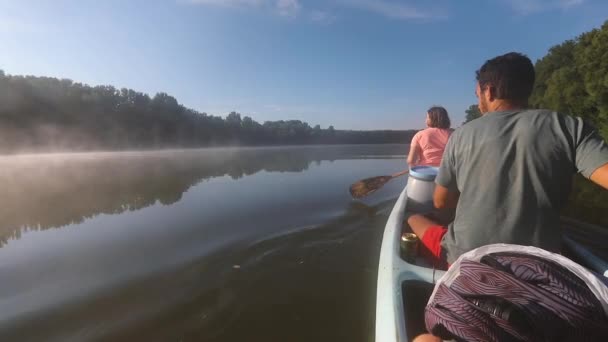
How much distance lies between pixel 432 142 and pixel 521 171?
3.29m

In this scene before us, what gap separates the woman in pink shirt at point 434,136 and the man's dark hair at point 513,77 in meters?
2.84

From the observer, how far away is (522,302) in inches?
43.9

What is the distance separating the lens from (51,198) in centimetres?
991

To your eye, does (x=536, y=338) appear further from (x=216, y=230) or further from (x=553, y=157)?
(x=216, y=230)

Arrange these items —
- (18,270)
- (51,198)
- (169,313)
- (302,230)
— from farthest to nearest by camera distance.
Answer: (51,198)
(302,230)
(18,270)
(169,313)

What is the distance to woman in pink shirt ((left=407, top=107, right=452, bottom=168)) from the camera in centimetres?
466

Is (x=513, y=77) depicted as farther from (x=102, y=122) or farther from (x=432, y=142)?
(x=102, y=122)

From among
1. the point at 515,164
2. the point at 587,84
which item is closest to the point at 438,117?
the point at 515,164

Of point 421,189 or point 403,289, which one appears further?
point 421,189

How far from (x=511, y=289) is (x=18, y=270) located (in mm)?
5965

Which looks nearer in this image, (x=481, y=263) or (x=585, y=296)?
(x=585, y=296)

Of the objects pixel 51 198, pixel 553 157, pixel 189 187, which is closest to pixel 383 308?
pixel 553 157

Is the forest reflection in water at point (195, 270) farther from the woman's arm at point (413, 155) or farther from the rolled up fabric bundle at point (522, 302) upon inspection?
the rolled up fabric bundle at point (522, 302)

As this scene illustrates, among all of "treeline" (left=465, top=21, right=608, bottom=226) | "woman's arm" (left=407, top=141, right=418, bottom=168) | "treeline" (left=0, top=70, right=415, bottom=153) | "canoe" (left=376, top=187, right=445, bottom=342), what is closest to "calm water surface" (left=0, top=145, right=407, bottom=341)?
"canoe" (left=376, top=187, right=445, bottom=342)
